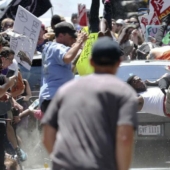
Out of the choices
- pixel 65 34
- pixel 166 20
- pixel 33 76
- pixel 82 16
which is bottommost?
pixel 166 20

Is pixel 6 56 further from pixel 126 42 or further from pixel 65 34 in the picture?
pixel 126 42

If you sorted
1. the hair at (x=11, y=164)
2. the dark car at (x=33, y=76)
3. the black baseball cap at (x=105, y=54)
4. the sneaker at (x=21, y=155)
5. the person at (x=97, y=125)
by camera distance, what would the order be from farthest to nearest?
the dark car at (x=33, y=76) < the sneaker at (x=21, y=155) < the hair at (x=11, y=164) < the black baseball cap at (x=105, y=54) < the person at (x=97, y=125)

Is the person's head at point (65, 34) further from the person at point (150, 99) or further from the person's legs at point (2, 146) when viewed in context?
the person at point (150, 99)

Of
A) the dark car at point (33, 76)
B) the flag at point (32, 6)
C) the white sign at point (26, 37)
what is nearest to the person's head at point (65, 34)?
the white sign at point (26, 37)

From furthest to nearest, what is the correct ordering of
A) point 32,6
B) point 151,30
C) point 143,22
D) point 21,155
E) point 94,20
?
point 143,22 < point 151,30 < point 32,6 < point 94,20 < point 21,155

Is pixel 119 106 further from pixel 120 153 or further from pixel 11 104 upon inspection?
pixel 11 104

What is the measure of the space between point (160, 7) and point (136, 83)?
9650 mm

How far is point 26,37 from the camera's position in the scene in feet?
40.8

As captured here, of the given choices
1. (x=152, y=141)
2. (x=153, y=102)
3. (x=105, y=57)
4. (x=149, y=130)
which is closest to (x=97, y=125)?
(x=105, y=57)

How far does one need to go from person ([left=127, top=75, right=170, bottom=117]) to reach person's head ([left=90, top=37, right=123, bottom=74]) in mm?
4734

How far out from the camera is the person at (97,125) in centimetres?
502

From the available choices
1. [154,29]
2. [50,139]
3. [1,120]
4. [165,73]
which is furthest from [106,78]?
[154,29]

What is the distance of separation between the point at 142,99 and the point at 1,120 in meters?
1.69

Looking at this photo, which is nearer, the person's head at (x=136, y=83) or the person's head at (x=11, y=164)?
the person's head at (x=11, y=164)
